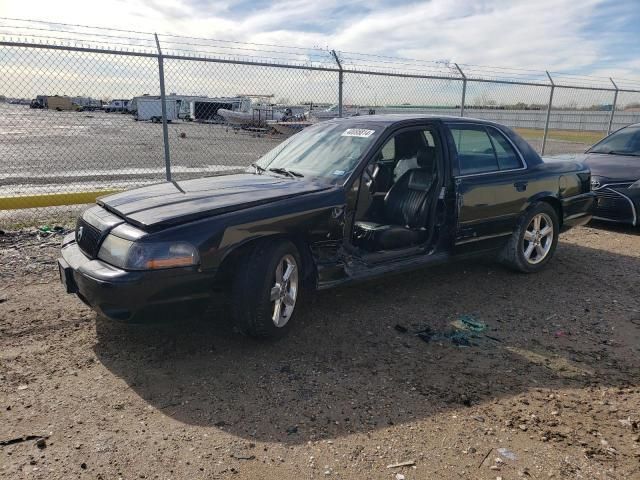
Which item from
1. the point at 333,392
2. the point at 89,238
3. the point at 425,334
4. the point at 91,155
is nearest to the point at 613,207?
the point at 425,334

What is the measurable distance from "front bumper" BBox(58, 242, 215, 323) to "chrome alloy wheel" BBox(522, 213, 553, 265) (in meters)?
3.50

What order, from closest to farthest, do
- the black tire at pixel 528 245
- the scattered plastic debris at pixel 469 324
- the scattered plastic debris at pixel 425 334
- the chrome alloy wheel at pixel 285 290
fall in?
the chrome alloy wheel at pixel 285 290 → the scattered plastic debris at pixel 425 334 → the scattered plastic debris at pixel 469 324 → the black tire at pixel 528 245

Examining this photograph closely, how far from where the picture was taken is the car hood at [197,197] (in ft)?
10.7

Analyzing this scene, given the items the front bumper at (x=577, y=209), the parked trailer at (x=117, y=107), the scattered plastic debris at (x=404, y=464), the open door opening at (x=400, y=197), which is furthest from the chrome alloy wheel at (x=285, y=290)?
the parked trailer at (x=117, y=107)

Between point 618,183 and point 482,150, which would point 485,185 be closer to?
point 482,150

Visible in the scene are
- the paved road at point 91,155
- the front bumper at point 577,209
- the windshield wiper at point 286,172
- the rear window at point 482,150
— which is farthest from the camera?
the paved road at point 91,155

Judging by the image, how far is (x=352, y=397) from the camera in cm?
298

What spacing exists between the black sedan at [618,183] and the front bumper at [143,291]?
5.86 meters

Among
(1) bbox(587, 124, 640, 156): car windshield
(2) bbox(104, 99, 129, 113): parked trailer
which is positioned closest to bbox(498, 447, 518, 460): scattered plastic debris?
(1) bbox(587, 124, 640, 156): car windshield

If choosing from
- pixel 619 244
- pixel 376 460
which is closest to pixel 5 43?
pixel 376 460

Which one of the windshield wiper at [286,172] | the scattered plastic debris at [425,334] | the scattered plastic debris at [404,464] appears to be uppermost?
the windshield wiper at [286,172]

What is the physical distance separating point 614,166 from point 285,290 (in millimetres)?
6166

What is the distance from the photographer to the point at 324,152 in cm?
436

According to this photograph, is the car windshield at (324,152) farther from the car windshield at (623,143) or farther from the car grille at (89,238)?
the car windshield at (623,143)
